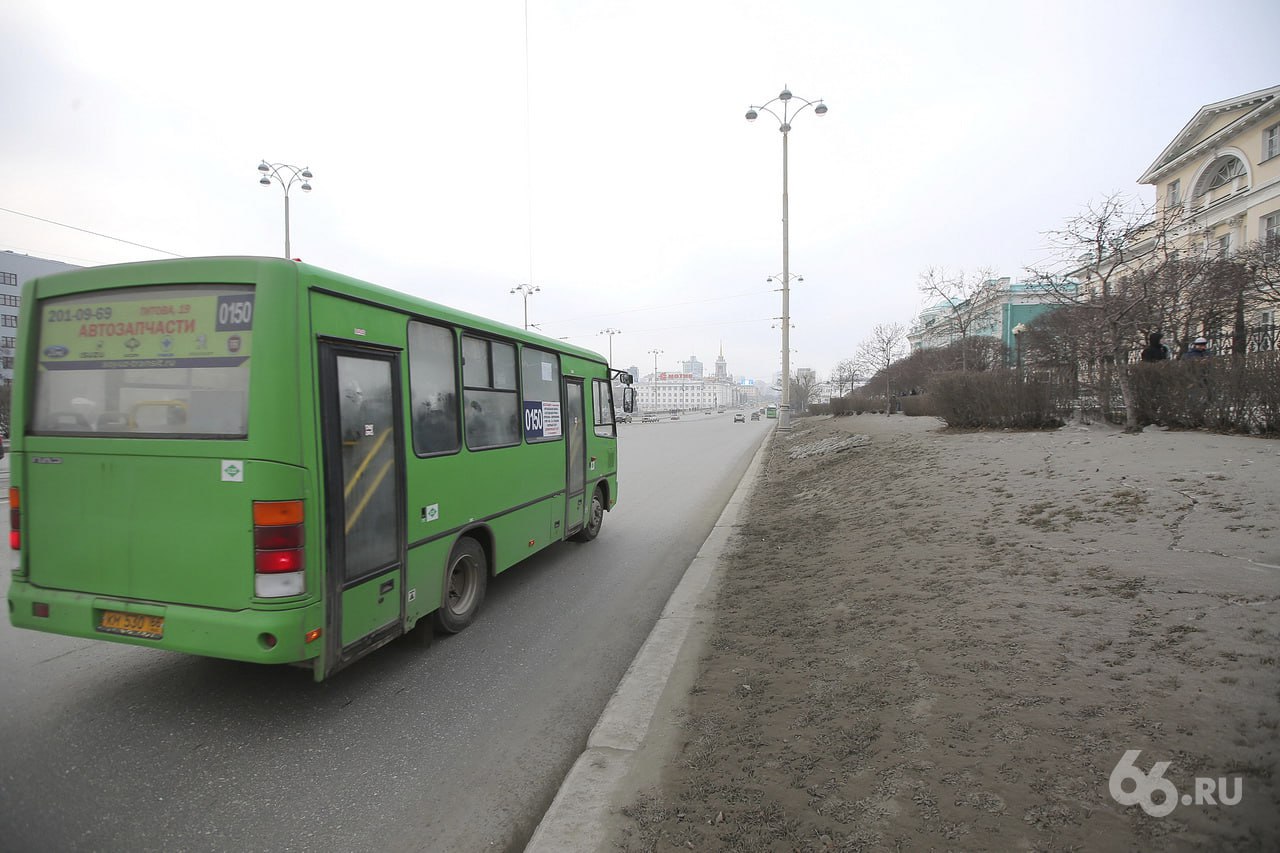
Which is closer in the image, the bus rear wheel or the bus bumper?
the bus bumper

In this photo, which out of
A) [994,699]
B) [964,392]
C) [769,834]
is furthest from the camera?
[964,392]

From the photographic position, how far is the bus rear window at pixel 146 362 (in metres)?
3.53

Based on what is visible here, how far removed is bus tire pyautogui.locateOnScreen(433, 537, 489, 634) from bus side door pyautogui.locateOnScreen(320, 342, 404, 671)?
2.54 ft

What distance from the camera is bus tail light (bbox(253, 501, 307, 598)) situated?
342 centimetres

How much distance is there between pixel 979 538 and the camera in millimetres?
6281

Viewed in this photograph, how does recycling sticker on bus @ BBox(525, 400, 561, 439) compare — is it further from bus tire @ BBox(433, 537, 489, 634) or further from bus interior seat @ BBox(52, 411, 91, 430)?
bus interior seat @ BBox(52, 411, 91, 430)

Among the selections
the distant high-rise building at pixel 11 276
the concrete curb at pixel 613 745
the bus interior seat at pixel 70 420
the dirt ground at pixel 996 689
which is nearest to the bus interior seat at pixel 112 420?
the bus interior seat at pixel 70 420

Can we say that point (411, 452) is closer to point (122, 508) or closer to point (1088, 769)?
point (122, 508)

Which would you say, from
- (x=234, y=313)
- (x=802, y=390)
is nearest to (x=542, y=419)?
(x=234, y=313)

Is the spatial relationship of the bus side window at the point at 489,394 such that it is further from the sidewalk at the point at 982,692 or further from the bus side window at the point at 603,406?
the bus side window at the point at 603,406

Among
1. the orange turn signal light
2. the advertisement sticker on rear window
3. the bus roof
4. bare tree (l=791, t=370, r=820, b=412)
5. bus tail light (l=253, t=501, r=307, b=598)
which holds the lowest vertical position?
bus tail light (l=253, t=501, r=307, b=598)

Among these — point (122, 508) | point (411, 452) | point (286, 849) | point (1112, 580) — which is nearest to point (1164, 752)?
point (1112, 580)

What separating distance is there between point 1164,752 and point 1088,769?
34 cm

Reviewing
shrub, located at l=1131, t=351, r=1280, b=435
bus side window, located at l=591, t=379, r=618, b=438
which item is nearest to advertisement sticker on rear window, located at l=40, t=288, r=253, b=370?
bus side window, located at l=591, t=379, r=618, b=438
